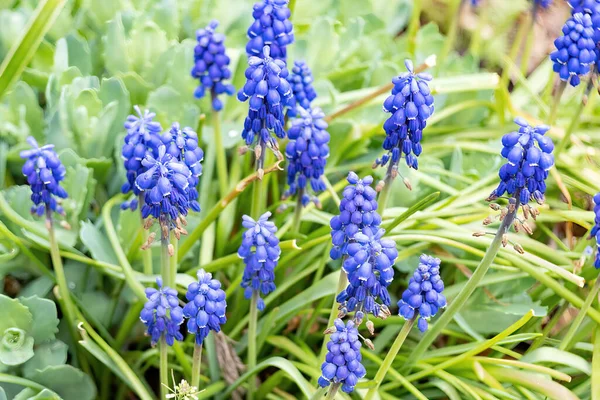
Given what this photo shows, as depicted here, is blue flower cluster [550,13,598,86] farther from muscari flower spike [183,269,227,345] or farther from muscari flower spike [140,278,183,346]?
muscari flower spike [140,278,183,346]

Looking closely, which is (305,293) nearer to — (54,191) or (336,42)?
(54,191)

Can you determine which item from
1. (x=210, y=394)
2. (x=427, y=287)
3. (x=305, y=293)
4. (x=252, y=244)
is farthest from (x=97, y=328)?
(x=427, y=287)

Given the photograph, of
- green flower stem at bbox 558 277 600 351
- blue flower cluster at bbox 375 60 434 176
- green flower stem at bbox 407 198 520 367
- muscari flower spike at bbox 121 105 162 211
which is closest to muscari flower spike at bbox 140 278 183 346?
muscari flower spike at bbox 121 105 162 211

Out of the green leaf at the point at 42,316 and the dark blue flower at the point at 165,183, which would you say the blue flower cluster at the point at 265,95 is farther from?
the green leaf at the point at 42,316

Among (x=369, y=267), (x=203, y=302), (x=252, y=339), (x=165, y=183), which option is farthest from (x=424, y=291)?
(x=165, y=183)

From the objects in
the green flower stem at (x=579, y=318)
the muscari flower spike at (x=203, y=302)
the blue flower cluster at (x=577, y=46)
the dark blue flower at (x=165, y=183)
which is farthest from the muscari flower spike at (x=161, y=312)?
the blue flower cluster at (x=577, y=46)

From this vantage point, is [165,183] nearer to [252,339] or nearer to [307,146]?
[307,146]
